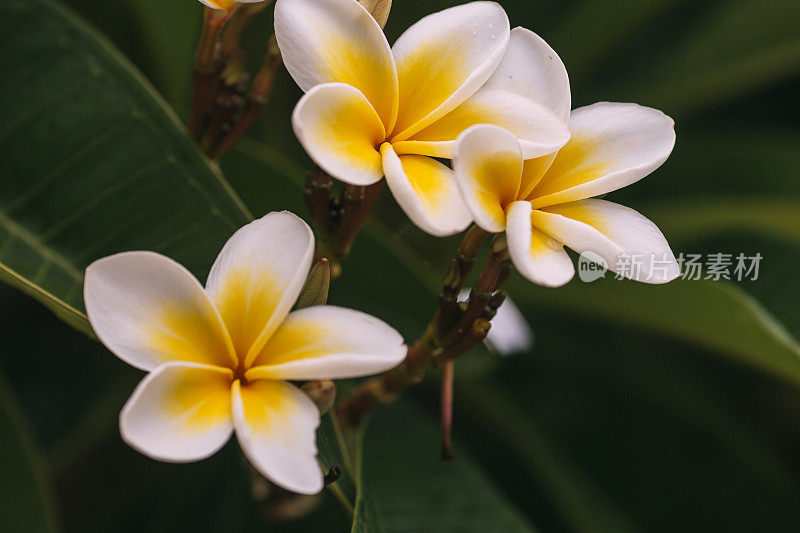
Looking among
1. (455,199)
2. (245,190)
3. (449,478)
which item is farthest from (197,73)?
(449,478)

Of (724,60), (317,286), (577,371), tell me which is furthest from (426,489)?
(724,60)

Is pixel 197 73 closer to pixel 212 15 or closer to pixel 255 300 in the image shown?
pixel 212 15

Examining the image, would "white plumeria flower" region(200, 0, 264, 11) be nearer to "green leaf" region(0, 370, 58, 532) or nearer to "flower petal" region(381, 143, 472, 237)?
"flower petal" region(381, 143, 472, 237)

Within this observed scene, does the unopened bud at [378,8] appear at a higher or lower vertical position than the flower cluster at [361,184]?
higher

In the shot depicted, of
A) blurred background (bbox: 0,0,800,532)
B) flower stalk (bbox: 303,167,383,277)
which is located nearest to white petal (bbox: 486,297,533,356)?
blurred background (bbox: 0,0,800,532)

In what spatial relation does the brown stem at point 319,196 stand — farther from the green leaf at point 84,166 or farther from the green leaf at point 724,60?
the green leaf at point 724,60

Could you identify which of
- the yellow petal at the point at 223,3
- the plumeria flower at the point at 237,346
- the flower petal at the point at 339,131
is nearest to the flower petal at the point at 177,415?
the plumeria flower at the point at 237,346
